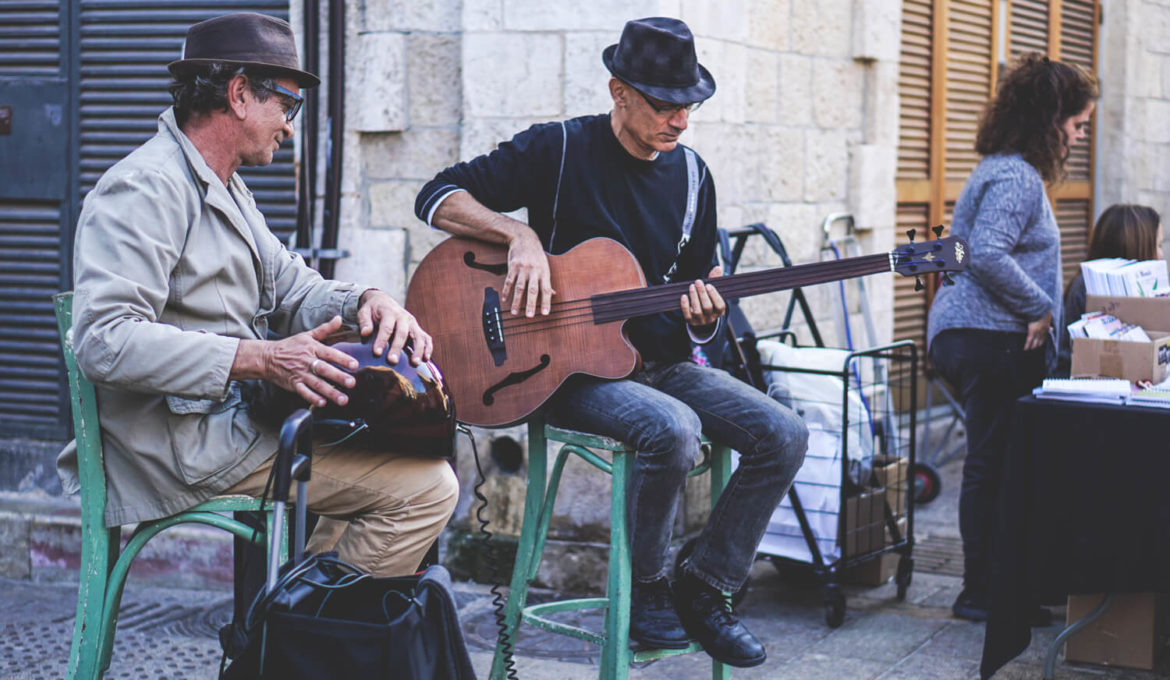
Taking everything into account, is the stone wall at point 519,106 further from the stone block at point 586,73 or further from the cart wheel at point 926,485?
the cart wheel at point 926,485

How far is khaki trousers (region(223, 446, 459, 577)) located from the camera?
316cm

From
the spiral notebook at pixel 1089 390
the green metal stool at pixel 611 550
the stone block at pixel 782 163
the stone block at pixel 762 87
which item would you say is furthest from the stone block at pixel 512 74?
the spiral notebook at pixel 1089 390

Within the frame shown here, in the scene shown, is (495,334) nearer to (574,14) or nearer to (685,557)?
(685,557)

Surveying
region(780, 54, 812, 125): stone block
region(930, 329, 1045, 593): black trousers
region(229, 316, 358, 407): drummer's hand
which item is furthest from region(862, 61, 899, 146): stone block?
region(229, 316, 358, 407): drummer's hand

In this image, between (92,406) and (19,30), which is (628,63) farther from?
(19,30)

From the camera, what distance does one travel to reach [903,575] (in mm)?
4992

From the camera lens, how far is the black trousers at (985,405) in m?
4.81

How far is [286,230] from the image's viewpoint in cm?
537

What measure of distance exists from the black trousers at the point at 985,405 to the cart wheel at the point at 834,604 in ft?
1.59

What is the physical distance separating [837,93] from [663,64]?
2.79 meters

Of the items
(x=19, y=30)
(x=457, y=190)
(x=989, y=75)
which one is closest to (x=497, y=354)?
(x=457, y=190)

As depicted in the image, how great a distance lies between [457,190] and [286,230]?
1794 mm

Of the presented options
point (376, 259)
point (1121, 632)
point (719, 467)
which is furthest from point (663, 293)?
point (376, 259)

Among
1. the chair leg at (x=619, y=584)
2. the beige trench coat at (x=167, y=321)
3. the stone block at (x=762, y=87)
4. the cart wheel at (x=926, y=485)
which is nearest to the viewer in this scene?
the beige trench coat at (x=167, y=321)
